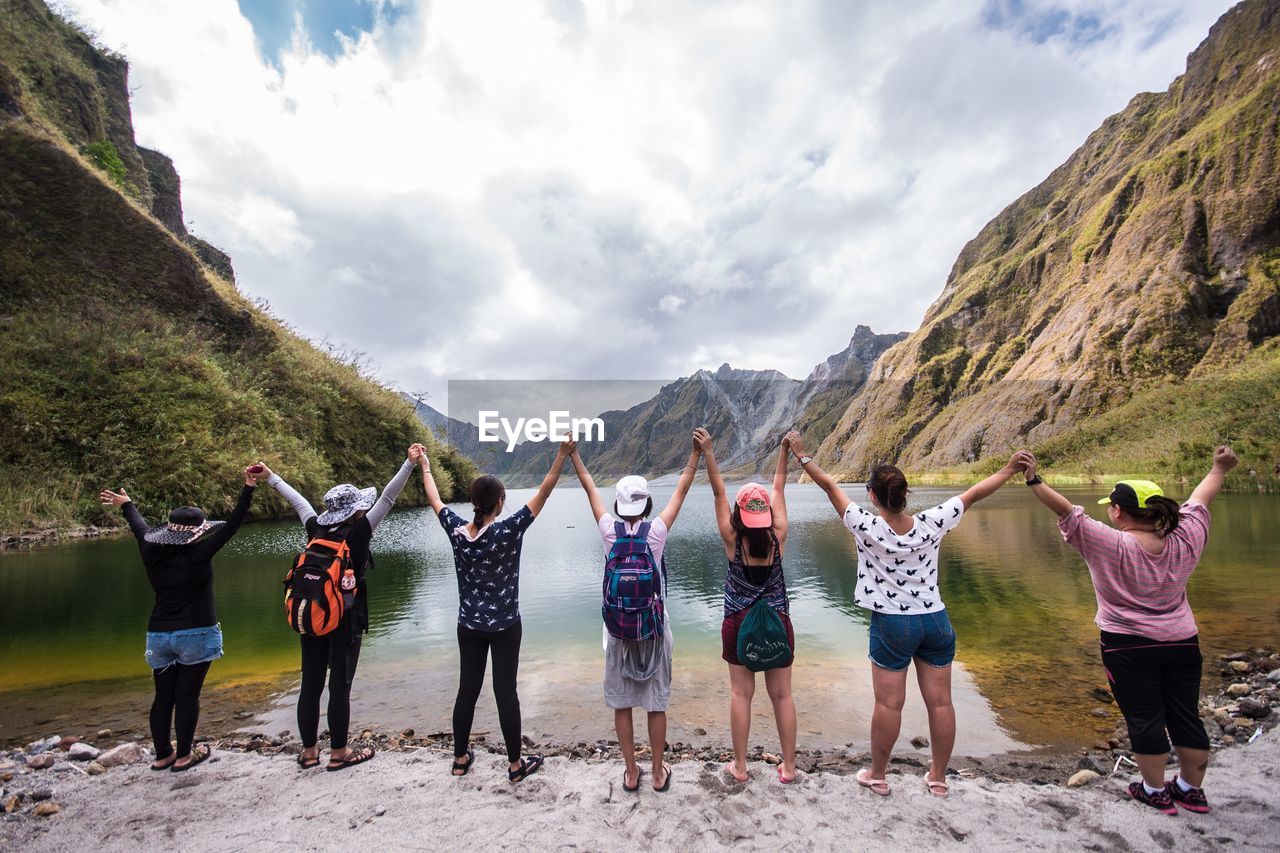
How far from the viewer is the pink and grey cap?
4.35 m

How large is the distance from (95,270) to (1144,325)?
121527mm

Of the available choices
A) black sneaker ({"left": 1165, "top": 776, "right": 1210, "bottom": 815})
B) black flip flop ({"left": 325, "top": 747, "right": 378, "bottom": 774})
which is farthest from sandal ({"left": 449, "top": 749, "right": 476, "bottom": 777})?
black sneaker ({"left": 1165, "top": 776, "right": 1210, "bottom": 815})

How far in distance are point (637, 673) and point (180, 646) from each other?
12.9 ft

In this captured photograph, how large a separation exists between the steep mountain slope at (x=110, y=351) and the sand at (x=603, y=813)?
26.2 meters

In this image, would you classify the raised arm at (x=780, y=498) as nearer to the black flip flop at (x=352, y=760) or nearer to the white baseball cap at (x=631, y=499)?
the white baseball cap at (x=631, y=499)

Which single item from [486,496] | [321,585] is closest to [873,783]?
[486,496]

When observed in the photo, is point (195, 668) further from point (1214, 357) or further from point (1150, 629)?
point (1214, 357)

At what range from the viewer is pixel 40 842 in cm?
395

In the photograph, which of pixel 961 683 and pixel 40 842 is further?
pixel 961 683

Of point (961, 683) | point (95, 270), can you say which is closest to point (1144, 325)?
point (961, 683)

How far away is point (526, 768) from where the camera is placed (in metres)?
4.84

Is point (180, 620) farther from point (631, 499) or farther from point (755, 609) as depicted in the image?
point (755, 609)

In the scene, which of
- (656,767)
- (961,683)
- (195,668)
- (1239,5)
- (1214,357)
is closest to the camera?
(656,767)

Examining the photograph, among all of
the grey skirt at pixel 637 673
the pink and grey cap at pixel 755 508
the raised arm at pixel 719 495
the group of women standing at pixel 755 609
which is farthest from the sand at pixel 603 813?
the pink and grey cap at pixel 755 508
